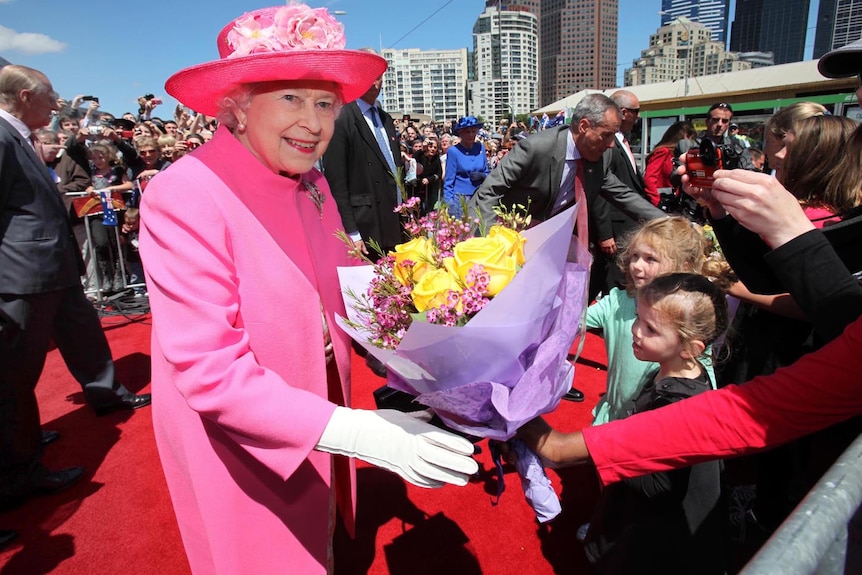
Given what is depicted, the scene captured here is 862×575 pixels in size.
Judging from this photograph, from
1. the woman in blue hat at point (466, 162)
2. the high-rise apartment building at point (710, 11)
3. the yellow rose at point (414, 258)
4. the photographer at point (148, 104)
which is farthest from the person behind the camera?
the high-rise apartment building at point (710, 11)

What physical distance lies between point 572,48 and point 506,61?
797 inches

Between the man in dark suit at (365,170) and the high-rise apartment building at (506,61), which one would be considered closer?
the man in dark suit at (365,170)

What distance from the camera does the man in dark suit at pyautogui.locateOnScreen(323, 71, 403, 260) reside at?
3857 mm

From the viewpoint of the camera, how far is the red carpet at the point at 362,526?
2252 mm

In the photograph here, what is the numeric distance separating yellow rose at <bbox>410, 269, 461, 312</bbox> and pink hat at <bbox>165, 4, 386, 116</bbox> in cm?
62

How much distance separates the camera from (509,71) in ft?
267

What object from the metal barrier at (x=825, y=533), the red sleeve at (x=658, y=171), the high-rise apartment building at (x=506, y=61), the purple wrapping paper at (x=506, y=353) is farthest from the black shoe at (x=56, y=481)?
the high-rise apartment building at (x=506, y=61)

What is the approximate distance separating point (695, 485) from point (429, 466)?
1.05 metres

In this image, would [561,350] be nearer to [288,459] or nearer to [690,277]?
[288,459]

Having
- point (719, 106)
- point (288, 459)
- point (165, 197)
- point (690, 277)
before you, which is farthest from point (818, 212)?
point (719, 106)

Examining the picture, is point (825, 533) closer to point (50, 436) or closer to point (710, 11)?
point (50, 436)

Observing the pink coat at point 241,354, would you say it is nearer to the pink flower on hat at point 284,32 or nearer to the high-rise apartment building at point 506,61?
the pink flower on hat at point 284,32

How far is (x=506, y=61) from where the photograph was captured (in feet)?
271

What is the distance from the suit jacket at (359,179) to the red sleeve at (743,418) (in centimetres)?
276
